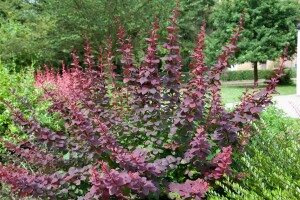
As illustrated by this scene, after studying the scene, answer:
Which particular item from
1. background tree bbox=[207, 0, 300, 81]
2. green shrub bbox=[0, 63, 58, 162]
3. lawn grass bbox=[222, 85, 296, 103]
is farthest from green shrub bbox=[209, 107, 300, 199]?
background tree bbox=[207, 0, 300, 81]

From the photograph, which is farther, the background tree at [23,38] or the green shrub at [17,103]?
the background tree at [23,38]

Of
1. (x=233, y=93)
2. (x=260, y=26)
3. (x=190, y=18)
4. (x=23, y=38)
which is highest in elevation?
(x=190, y=18)

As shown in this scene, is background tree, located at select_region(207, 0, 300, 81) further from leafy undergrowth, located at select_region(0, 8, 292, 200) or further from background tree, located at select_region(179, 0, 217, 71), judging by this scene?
leafy undergrowth, located at select_region(0, 8, 292, 200)

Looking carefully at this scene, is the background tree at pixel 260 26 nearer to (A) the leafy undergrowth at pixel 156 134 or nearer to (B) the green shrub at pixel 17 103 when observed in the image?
(B) the green shrub at pixel 17 103

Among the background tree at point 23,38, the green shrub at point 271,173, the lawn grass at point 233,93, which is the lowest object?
the lawn grass at point 233,93

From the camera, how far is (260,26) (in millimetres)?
25969

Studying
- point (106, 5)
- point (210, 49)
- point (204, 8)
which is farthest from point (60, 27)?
point (204, 8)

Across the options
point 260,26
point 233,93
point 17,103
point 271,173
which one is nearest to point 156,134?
point 271,173

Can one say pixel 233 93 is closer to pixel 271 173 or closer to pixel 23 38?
pixel 23 38

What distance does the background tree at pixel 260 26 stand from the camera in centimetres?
2520

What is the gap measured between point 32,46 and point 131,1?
21.7 feet

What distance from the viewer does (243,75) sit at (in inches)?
1329

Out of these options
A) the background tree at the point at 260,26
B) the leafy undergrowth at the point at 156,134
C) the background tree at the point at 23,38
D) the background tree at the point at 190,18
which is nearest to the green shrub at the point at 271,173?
the leafy undergrowth at the point at 156,134

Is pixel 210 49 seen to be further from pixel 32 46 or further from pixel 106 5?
pixel 32 46
